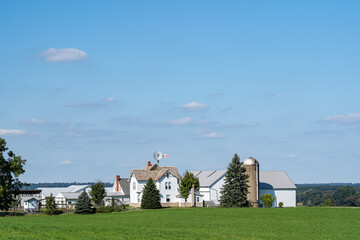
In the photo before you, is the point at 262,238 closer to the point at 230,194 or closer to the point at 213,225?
the point at 213,225

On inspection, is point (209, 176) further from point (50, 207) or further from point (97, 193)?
point (50, 207)

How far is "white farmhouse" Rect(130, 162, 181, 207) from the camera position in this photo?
84500 mm

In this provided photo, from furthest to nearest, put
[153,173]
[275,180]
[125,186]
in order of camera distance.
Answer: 1. [125,186]
2. [275,180]
3. [153,173]

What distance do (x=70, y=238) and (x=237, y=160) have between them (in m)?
44.9

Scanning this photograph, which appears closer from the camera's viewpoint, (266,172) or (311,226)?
(311,226)

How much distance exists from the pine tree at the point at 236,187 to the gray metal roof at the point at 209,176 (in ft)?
34.9

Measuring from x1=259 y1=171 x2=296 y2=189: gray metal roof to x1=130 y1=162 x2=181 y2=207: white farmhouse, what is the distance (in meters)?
14.5

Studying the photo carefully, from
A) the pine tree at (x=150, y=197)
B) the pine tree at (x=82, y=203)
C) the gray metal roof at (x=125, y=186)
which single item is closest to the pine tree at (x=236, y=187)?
the pine tree at (x=150, y=197)

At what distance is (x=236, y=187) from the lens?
2982 inches

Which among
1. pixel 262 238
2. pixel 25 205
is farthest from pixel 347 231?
pixel 25 205

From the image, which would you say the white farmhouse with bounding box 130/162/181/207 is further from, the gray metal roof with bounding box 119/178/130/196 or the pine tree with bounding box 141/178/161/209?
the gray metal roof with bounding box 119/178/130/196

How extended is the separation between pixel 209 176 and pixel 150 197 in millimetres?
17319

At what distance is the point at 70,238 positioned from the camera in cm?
3475

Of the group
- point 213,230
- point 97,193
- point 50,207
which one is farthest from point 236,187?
point 213,230
